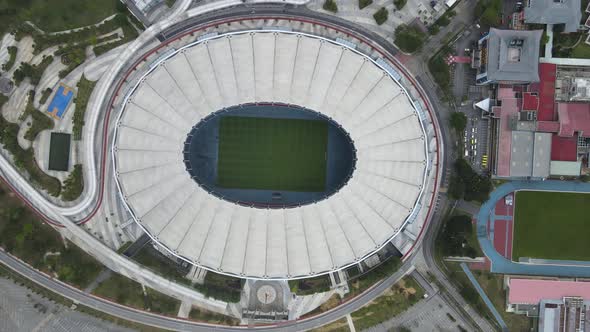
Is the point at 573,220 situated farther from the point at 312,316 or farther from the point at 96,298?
the point at 96,298

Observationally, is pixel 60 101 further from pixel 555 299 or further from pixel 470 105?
pixel 555 299

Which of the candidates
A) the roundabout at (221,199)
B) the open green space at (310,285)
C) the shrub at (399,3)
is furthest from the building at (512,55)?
the open green space at (310,285)

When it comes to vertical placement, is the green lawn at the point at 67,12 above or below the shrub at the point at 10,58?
above

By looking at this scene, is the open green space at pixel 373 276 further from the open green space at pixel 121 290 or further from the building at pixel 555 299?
the open green space at pixel 121 290

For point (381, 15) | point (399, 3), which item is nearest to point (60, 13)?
point (381, 15)

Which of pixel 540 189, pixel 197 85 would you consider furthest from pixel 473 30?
pixel 197 85

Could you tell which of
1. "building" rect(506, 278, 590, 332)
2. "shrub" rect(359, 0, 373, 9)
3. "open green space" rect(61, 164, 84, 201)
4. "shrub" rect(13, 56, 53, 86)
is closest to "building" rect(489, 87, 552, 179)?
"building" rect(506, 278, 590, 332)
